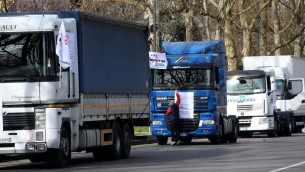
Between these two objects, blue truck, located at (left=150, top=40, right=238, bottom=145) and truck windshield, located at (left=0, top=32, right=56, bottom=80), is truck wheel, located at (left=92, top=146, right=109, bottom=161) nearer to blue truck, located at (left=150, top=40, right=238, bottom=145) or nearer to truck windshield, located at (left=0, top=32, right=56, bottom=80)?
truck windshield, located at (left=0, top=32, right=56, bottom=80)

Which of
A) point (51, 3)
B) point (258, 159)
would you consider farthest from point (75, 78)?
point (51, 3)

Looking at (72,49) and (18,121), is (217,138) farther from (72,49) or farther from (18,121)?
(18,121)

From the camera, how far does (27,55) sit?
1661 centimetres

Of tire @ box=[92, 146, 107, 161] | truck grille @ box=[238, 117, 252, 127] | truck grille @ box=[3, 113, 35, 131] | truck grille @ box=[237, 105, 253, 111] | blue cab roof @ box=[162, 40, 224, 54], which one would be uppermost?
blue cab roof @ box=[162, 40, 224, 54]

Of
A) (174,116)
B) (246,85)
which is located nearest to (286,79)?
(246,85)

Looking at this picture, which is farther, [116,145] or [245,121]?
[245,121]

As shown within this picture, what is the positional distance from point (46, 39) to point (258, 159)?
6.09 metres

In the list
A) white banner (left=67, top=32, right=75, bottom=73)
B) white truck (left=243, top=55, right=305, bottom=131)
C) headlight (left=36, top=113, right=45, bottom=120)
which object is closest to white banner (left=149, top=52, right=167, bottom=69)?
white banner (left=67, top=32, right=75, bottom=73)

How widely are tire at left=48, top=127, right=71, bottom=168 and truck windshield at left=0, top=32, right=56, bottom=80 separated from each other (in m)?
1.36

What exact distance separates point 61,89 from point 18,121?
43.3 inches

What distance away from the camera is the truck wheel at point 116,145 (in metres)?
19.8

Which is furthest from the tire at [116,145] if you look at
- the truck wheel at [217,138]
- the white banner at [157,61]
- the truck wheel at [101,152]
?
the truck wheel at [217,138]

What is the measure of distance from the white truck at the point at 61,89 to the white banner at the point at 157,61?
18.5 ft

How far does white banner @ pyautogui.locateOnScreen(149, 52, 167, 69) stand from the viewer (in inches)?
1034
